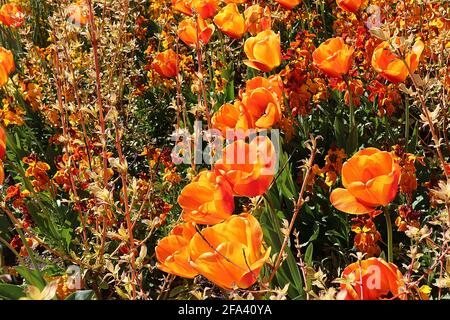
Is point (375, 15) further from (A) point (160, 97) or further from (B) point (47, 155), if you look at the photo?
(B) point (47, 155)

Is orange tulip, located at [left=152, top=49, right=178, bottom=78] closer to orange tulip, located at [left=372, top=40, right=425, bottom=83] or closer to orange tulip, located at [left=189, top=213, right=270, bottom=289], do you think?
orange tulip, located at [left=372, top=40, right=425, bottom=83]

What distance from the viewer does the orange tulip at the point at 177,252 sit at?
1262 millimetres

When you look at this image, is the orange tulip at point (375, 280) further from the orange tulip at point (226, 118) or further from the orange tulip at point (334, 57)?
the orange tulip at point (334, 57)

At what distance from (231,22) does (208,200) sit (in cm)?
120

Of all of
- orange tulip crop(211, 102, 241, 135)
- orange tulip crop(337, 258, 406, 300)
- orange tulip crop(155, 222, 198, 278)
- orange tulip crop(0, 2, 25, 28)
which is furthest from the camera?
orange tulip crop(0, 2, 25, 28)

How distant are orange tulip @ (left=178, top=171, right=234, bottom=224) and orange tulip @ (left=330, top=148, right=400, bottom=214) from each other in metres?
0.25

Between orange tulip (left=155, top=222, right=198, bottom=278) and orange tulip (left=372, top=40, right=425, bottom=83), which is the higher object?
orange tulip (left=372, top=40, right=425, bottom=83)

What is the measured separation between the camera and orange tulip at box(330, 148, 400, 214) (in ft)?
4.27

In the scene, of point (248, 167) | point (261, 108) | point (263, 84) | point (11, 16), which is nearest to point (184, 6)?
point (263, 84)

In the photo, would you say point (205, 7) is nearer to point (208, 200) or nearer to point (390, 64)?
point (390, 64)

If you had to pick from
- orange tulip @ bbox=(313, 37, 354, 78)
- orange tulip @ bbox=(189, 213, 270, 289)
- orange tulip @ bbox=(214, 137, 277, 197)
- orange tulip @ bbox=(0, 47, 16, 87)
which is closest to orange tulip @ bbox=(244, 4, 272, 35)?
orange tulip @ bbox=(313, 37, 354, 78)

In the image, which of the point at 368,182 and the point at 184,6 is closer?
the point at 368,182

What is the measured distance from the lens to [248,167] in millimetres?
1312

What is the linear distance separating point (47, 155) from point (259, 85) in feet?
4.73
